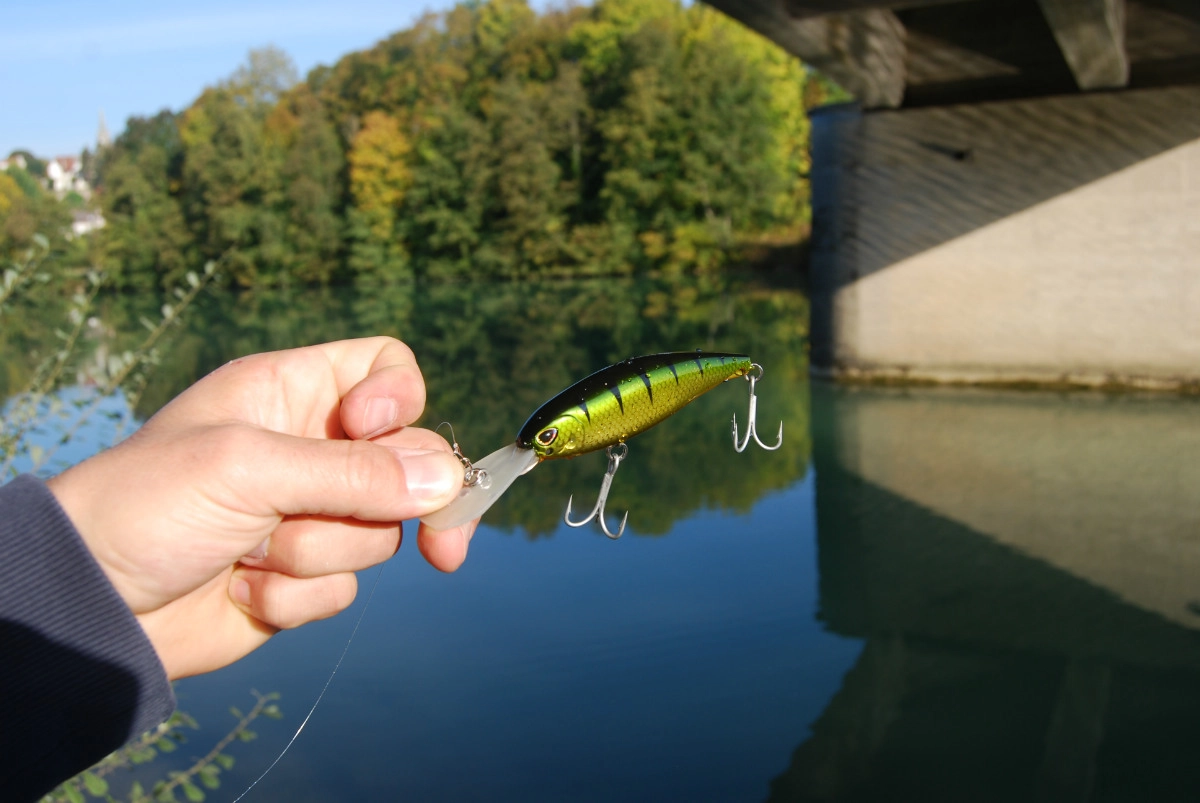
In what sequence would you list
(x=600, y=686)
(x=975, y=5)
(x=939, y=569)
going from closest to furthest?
(x=600, y=686), (x=939, y=569), (x=975, y=5)

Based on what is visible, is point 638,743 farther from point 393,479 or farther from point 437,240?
point 437,240

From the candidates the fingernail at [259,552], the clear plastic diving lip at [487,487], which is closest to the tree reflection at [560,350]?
the fingernail at [259,552]

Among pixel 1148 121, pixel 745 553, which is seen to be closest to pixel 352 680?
pixel 745 553

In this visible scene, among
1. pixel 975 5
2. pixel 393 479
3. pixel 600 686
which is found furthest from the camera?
pixel 975 5

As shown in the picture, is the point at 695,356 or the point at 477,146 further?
the point at 477,146

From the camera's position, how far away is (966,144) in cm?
1051

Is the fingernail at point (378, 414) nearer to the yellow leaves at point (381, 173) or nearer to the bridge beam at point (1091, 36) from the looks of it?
the bridge beam at point (1091, 36)

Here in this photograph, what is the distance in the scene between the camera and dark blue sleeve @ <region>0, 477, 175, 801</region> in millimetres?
1003

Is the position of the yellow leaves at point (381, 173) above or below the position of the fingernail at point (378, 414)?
above

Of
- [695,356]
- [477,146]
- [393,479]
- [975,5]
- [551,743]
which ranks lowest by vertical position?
[551,743]

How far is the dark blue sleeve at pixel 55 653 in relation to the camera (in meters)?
1.00

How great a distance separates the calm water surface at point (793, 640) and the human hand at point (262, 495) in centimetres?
14

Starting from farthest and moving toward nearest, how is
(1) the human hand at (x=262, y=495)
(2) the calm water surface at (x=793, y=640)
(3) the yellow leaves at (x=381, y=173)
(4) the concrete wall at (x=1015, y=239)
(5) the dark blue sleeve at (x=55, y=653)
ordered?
(3) the yellow leaves at (x=381, y=173) → (4) the concrete wall at (x=1015, y=239) → (2) the calm water surface at (x=793, y=640) → (1) the human hand at (x=262, y=495) → (5) the dark blue sleeve at (x=55, y=653)

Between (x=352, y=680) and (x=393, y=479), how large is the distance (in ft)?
11.5
